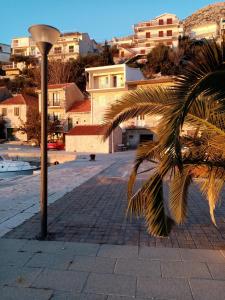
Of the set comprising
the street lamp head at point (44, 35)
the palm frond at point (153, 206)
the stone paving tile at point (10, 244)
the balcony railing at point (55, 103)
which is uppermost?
the balcony railing at point (55, 103)

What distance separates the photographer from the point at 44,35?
17.7 ft

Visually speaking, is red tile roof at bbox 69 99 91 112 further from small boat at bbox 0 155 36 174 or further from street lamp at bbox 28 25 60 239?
street lamp at bbox 28 25 60 239

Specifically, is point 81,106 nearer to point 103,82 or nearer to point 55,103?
point 55,103

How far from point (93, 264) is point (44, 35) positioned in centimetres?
387

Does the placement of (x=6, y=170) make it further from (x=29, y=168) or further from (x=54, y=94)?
(x=54, y=94)

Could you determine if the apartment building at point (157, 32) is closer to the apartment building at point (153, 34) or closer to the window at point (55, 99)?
the apartment building at point (153, 34)

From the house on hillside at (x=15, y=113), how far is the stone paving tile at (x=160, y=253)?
45.2 m

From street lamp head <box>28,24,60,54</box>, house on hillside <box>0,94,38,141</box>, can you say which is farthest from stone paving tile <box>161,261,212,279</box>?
house on hillside <box>0,94,38,141</box>

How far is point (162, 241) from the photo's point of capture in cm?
525

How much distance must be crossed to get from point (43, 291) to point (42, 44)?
403 cm

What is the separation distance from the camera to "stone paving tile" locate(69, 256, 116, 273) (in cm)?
408

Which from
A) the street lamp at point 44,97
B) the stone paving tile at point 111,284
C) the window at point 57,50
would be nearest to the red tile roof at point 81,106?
the window at point 57,50

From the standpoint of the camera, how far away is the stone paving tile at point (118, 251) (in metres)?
4.60

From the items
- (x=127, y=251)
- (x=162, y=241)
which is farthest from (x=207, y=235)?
(x=127, y=251)
